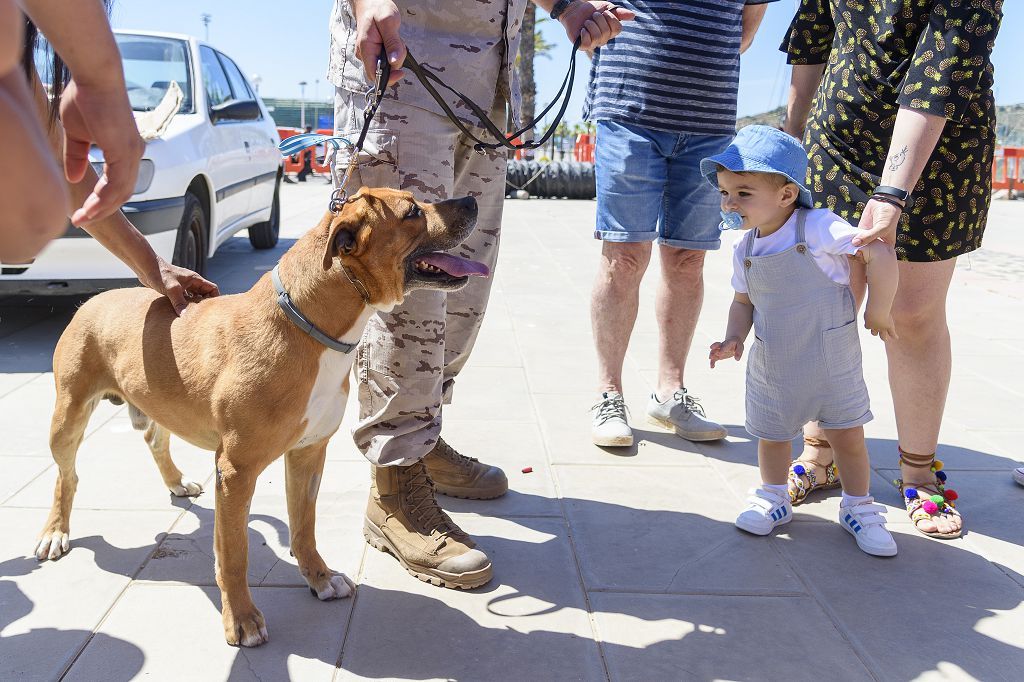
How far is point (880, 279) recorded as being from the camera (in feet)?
9.65

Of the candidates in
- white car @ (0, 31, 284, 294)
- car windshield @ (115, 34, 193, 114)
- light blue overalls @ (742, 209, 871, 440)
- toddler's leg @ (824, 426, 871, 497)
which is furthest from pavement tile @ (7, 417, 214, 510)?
car windshield @ (115, 34, 193, 114)

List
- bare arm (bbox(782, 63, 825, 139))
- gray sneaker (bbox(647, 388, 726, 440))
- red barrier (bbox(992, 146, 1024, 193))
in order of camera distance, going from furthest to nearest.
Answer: red barrier (bbox(992, 146, 1024, 193))
gray sneaker (bbox(647, 388, 726, 440))
bare arm (bbox(782, 63, 825, 139))

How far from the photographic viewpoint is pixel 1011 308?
779 cm

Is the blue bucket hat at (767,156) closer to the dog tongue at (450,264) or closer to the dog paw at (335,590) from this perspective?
the dog tongue at (450,264)

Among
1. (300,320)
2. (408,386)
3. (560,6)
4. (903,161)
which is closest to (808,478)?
(903,161)

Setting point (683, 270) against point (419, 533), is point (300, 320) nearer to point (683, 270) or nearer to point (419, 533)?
point (419, 533)

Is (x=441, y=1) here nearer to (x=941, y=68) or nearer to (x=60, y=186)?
(x=941, y=68)

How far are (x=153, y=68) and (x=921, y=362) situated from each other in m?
6.33

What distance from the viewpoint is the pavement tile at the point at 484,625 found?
2396 millimetres

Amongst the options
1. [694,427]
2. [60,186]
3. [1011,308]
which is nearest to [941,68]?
[694,427]

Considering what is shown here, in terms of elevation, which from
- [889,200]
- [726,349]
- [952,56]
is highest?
[952,56]

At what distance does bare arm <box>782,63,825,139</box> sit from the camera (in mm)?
3641

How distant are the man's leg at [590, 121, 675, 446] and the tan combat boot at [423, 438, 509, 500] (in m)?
0.79

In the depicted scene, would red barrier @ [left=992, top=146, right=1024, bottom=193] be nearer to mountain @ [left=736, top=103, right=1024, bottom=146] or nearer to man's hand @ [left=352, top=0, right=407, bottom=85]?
mountain @ [left=736, top=103, right=1024, bottom=146]
